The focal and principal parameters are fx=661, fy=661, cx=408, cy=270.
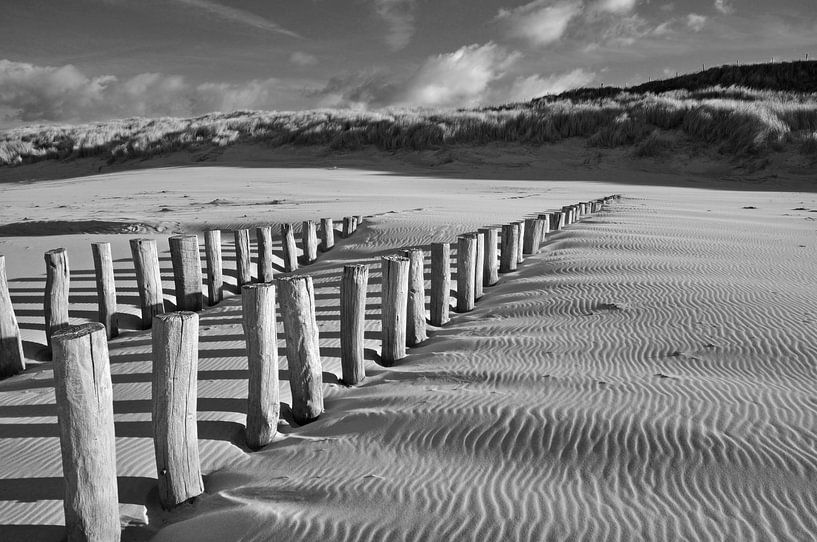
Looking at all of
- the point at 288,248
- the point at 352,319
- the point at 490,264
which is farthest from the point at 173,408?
the point at 288,248

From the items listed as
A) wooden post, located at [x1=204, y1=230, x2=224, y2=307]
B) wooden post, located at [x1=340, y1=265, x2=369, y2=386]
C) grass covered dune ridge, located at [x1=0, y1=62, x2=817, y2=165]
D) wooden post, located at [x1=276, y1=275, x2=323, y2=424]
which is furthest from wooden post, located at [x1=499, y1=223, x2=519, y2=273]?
grass covered dune ridge, located at [x1=0, y1=62, x2=817, y2=165]

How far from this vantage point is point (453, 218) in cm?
1042

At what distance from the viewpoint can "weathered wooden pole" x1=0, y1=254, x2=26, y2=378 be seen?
509 centimetres

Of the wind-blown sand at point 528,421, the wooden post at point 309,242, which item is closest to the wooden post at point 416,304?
the wind-blown sand at point 528,421

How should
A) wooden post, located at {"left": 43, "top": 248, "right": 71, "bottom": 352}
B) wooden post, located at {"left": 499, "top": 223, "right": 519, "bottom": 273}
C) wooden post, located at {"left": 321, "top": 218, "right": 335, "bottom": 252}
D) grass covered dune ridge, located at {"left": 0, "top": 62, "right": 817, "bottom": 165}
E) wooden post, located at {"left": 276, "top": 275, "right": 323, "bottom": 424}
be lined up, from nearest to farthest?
1. wooden post, located at {"left": 276, "top": 275, "right": 323, "bottom": 424}
2. wooden post, located at {"left": 43, "top": 248, "right": 71, "bottom": 352}
3. wooden post, located at {"left": 499, "top": 223, "right": 519, "bottom": 273}
4. wooden post, located at {"left": 321, "top": 218, "right": 335, "bottom": 252}
5. grass covered dune ridge, located at {"left": 0, "top": 62, "right": 817, "bottom": 165}

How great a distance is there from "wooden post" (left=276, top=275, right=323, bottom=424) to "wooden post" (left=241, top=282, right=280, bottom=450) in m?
0.25

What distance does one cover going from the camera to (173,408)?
298 cm

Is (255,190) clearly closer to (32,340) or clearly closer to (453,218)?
(453,218)

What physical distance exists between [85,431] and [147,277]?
3848 mm

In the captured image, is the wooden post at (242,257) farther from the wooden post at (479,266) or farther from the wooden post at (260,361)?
the wooden post at (260,361)

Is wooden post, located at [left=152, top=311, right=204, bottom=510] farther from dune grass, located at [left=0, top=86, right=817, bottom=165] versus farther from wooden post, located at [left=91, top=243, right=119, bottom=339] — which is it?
dune grass, located at [left=0, top=86, right=817, bottom=165]

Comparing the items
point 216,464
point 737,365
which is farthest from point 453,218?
point 216,464

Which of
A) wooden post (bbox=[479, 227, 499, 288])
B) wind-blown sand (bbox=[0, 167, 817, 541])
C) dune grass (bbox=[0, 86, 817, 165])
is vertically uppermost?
dune grass (bbox=[0, 86, 817, 165])

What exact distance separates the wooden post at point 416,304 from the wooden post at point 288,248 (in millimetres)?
3380
